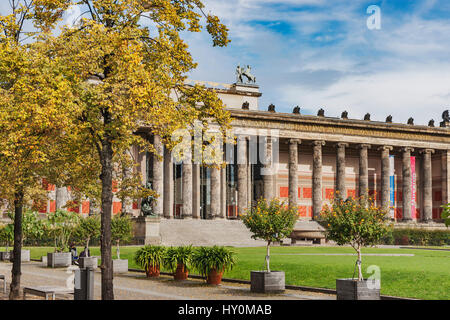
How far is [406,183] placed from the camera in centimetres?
8700

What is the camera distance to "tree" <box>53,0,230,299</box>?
17.8 meters

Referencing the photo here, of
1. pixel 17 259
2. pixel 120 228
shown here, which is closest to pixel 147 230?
pixel 120 228

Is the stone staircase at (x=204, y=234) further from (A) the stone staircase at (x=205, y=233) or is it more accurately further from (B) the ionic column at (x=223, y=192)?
(B) the ionic column at (x=223, y=192)

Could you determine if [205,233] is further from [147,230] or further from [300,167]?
[300,167]

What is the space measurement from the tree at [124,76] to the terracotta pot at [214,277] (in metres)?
8.80

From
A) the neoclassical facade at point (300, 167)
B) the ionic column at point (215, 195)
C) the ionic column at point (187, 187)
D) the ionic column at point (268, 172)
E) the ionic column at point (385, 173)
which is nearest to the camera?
the ionic column at point (187, 187)

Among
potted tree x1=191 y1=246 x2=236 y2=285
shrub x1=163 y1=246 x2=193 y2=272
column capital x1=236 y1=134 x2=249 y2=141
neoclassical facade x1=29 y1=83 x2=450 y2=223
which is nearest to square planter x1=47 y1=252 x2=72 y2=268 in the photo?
shrub x1=163 y1=246 x2=193 y2=272

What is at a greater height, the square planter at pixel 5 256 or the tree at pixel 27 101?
the tree at pixel 27 101

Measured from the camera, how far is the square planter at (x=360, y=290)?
1938 cm

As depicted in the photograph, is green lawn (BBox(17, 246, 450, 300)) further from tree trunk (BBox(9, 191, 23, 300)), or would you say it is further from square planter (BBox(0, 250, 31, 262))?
square planter (BBox(0, 250, 31, 262))

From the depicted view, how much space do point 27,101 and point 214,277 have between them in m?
12.5

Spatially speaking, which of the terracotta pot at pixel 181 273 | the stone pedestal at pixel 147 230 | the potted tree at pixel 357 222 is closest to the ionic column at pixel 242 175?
the stone pedestal at pixel 147 230

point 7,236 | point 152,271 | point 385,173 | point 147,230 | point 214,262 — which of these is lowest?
point 152,271
